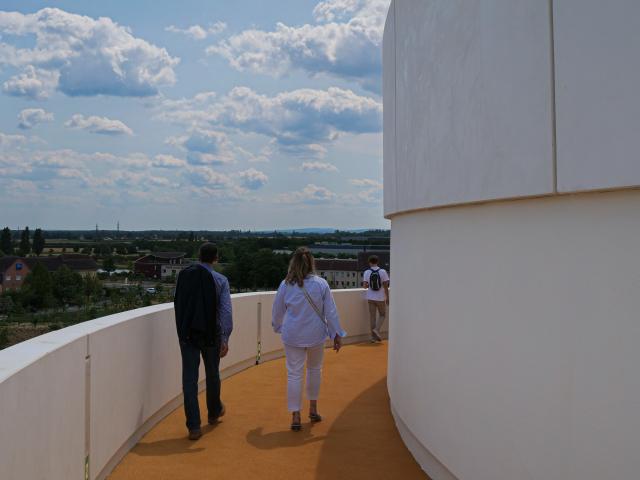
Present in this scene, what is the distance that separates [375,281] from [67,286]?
1591cm

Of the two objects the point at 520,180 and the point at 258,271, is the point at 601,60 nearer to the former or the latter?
the point at 520,180

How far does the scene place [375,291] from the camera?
14.0 m

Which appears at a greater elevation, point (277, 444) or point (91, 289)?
point (91, 289)

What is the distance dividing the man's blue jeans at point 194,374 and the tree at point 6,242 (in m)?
37.7

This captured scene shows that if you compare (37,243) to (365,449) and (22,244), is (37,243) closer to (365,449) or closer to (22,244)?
(22,244)

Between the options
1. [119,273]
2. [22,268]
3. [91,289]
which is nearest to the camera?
[91,289]

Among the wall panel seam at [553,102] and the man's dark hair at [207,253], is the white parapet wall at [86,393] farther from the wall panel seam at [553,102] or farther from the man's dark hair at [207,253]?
the wall panel seam at [553,102]

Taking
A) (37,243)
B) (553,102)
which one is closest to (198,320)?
(553,102)

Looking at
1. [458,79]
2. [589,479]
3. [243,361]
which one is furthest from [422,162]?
[243,361]

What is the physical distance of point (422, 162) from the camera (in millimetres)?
6438

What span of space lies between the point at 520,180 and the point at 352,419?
15.4 feet

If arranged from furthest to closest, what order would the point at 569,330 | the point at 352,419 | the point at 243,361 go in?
1. the point at 243,361
2. the point at 352,419
3. the point at 569,330

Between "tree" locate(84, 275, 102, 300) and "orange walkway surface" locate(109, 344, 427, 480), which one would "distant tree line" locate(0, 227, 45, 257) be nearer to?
"tree" locate(84, 275, 102, 300)

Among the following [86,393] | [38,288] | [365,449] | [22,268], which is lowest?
[365,449]
